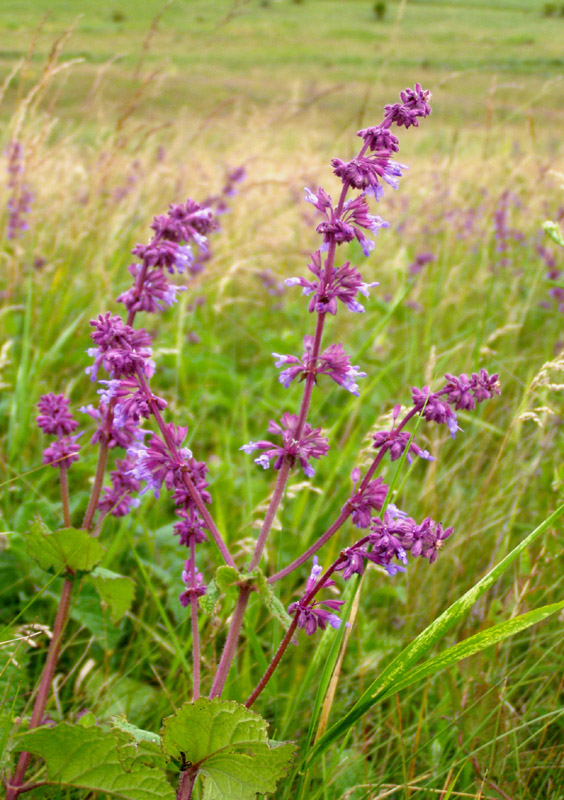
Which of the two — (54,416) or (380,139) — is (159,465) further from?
(380,139)

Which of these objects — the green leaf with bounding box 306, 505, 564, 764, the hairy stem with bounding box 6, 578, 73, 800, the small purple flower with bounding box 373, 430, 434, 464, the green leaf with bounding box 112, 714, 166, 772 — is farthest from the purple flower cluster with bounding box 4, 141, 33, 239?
the green leaf with bounding box 306, 505, 564, 764

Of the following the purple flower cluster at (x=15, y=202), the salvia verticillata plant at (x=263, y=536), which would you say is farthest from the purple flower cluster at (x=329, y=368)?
the purple flower cluster at (x=15, y=202)

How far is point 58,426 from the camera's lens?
80.4 inches

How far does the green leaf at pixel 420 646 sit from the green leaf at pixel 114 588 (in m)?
0.71

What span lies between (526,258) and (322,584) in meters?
5.23

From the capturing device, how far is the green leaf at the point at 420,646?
1.35m

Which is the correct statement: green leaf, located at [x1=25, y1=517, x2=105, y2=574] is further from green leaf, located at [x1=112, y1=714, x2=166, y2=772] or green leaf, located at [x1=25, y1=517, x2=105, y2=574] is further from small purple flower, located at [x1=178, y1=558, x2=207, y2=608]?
green leaf, located at [x1=112, y1=714, x2=166, y2=772]

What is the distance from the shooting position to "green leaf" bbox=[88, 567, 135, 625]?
1838mm

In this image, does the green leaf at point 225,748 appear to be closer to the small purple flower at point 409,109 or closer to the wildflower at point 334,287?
the wildflower at point 334,287

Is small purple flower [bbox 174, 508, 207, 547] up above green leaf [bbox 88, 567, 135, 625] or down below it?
above

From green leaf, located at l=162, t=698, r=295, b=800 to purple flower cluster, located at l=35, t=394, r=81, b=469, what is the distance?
90 cm

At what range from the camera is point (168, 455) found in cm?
154

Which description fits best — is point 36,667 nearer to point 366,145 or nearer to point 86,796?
point 86,796

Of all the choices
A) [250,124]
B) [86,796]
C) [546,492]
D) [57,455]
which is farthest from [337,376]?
[250,124]
